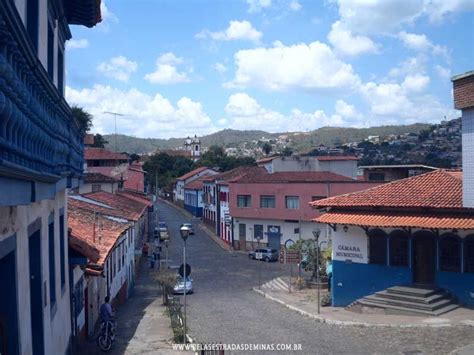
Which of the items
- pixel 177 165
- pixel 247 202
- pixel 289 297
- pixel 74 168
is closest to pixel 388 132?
pixel 177 165

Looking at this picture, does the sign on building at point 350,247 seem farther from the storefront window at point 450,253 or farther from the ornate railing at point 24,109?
the ornate railing at point 24,109

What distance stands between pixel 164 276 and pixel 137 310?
9.94ft

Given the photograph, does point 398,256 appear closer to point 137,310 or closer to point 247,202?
point 137,310

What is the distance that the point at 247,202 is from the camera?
4762 centimetres

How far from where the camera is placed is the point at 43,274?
25.5 ft

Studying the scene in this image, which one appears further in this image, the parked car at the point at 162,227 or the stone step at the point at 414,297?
the parked car at the point at 162,227

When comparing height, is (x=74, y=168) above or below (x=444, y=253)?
above

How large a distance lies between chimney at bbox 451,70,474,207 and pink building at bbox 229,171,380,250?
20891 millimetres

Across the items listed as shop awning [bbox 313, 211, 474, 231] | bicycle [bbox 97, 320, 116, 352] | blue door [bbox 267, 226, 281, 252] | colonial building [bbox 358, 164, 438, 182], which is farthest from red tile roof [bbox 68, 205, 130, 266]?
blue door [bbox 267, 226, 281, 252]

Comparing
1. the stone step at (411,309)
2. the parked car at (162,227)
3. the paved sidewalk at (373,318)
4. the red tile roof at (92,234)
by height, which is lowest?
the paved sidewalk at (373,318)

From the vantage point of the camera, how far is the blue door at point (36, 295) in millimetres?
7430

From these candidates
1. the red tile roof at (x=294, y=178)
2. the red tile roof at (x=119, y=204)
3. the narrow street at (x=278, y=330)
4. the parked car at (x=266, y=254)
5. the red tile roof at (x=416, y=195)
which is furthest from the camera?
the red tile roof at (x=294, y=178)

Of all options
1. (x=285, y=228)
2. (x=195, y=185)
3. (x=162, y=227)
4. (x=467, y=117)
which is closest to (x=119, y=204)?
(x=285, y=228)

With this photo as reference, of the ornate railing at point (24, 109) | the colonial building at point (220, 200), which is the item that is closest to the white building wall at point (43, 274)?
the ornate railing at point (24, 109)
